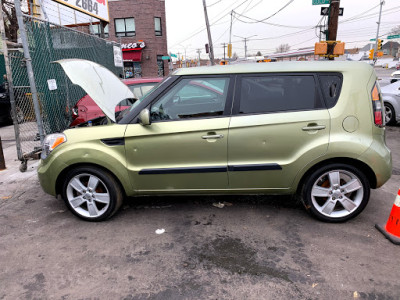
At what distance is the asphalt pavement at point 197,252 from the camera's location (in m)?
2.42

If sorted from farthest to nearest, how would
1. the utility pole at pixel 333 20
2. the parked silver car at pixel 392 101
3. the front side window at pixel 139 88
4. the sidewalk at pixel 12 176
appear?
1. the utility pole at pixel 333 20
2. the parked silver car at pixel 392 101
3. the front side window at pixel 139 88
4. the sidewalk at pixel 12 176

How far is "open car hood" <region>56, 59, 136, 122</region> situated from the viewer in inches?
129

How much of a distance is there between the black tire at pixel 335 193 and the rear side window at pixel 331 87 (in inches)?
27.2

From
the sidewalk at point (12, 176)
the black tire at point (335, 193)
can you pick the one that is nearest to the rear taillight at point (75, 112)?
the sidewalk at point (12, 176)

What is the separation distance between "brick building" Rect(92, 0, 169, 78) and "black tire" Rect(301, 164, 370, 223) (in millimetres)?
27771

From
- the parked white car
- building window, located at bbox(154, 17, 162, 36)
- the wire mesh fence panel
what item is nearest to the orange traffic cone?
the wire mesh fence panel

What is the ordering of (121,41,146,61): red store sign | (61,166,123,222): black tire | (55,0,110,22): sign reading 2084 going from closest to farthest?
(61,166,123,222): black tire → (55,0,110,22): sign reading 2084 → (121,41,146,61): red store sign

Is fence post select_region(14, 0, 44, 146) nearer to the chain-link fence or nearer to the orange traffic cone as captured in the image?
the chain-link fence

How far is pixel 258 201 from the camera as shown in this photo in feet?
13.1

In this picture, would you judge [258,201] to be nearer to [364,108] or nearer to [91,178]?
[364,108]

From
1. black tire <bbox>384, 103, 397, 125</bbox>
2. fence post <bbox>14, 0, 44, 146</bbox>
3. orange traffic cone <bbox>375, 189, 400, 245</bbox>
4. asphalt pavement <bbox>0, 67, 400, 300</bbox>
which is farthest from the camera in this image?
black tire <bbox>384, 103, 397, 125</bbox>

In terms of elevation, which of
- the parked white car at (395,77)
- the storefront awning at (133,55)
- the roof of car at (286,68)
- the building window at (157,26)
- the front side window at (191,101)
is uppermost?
the building window at (157,26)

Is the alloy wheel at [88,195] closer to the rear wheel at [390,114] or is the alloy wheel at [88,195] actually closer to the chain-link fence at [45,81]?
the chain-link fence at [45,81]

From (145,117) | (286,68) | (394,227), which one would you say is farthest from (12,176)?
(394,227)
